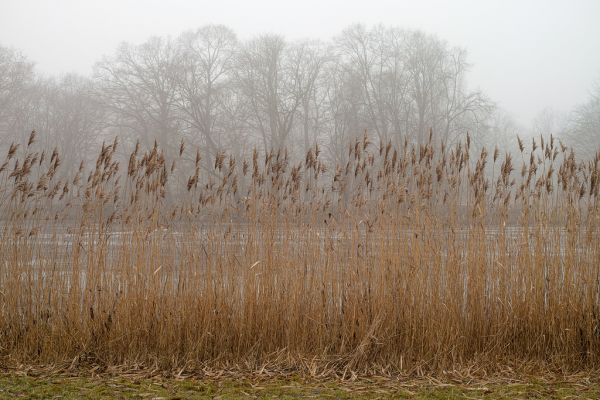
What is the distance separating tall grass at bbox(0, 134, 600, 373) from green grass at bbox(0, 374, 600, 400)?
31cm

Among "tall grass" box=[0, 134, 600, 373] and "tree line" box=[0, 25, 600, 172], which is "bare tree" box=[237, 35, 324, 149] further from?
"tall grass" box=[0, 134, 600, 373]

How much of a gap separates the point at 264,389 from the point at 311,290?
860 millimetres

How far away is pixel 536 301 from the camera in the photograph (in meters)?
3.77

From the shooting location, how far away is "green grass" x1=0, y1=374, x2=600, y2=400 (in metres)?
2.96

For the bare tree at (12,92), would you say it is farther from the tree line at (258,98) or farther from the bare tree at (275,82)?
the bare tree at (275,82)

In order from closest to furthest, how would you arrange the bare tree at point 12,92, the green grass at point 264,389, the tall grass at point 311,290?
1. the green grass at point 264,389
2. the tall grass at point 311,290
3. the bare tree at point 12,92

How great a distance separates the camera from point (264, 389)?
311 cm

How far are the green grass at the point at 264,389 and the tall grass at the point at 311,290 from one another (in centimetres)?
31

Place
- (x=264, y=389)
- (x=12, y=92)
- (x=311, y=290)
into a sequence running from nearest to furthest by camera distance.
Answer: (x=264, y=389) < (x=311, y=290) < (x=12, y=92)

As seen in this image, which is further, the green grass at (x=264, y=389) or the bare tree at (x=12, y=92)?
the bare tree at (x=12, y=92)

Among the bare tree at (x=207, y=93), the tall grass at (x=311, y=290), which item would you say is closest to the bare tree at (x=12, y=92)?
the bare tree at (x=207, y=93)

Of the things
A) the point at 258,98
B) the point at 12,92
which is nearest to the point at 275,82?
the point at 258,98

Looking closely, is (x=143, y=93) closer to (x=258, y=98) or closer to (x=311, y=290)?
(x=258, y=98)

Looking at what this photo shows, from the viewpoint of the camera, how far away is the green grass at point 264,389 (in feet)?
9.73
